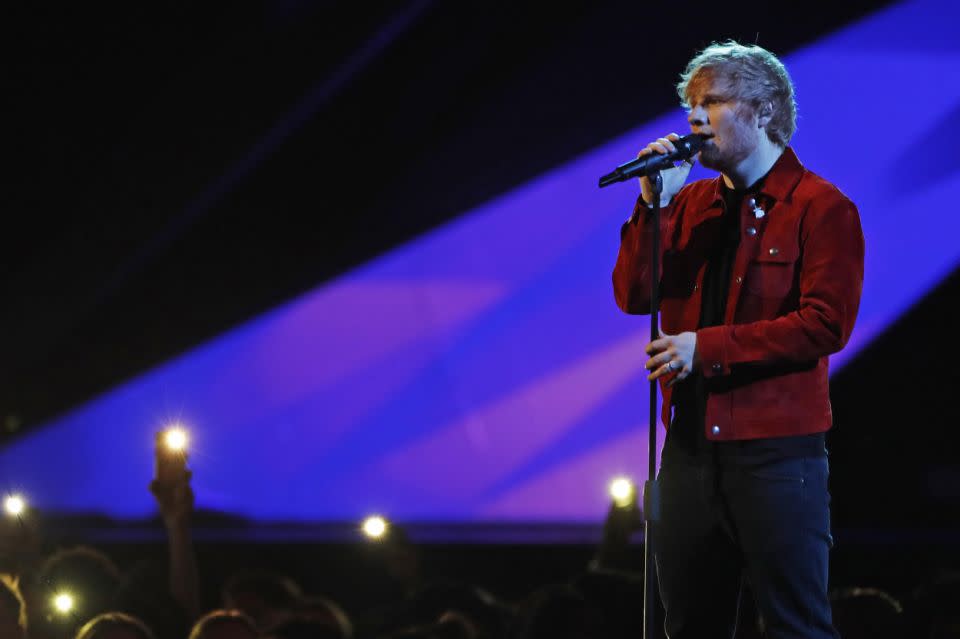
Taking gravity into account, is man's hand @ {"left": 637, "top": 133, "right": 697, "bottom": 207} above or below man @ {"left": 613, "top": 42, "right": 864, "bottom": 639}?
above

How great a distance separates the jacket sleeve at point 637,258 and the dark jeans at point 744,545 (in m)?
0.32

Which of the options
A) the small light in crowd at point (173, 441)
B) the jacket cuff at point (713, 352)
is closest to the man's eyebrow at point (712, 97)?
the jacket cuff at point (713, 352)

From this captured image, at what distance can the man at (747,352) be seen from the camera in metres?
1.81

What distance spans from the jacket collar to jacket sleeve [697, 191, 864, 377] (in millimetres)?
86

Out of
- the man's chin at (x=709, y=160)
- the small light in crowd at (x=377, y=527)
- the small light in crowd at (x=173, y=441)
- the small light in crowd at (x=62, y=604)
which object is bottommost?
the small light in crowd at (x=62, y=604)

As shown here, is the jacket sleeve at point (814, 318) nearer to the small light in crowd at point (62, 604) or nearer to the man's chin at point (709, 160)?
the man's chin at point (709, 160)

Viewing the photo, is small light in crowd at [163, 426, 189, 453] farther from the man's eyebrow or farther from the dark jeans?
the man's eyebrow

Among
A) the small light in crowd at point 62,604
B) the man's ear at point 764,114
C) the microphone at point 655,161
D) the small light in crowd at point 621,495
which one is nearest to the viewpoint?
the microphone at point 655,161

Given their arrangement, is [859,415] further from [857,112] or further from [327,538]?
[327,538]

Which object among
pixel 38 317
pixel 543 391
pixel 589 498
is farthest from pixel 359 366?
pixel 38 317

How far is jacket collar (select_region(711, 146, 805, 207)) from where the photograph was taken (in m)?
1.94

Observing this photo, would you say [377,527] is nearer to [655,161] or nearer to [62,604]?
[62,604]

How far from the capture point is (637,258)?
6.72 feet

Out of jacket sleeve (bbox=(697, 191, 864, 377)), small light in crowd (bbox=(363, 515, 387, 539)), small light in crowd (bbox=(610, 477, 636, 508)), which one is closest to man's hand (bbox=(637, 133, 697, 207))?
jacket sleeve (bbox=(697, 191, 864, 377))
